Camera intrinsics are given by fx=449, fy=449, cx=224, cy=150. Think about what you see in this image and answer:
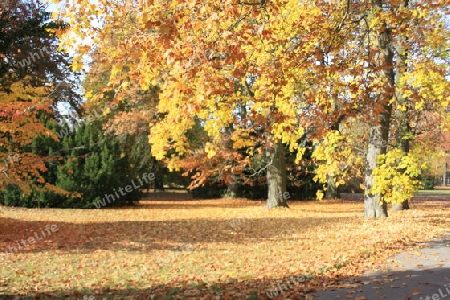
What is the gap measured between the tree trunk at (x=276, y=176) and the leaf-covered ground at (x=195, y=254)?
3.79 m

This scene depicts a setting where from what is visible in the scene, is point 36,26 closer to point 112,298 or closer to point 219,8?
point 219,8

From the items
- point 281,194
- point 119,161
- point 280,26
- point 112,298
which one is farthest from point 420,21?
point 119,161

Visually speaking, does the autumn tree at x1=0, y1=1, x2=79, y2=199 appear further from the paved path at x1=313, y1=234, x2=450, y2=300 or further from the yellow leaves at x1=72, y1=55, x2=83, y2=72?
the paved path at x1=313, y1=234, x2=450, y2=300

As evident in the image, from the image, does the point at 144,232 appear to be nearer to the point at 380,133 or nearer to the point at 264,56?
the point at 264,56

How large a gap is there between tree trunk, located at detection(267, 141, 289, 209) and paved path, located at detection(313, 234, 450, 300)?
12.0 meters

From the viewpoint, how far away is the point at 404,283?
631 cm

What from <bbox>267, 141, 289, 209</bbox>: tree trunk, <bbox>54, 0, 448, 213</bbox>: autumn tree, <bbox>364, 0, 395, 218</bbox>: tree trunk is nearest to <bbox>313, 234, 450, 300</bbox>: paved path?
<bbox>54, 0, 448, 213</bbox>: autumn tree

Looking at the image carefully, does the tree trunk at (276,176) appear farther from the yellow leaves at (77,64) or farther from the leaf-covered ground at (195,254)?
the yellow leaves at (77,64)

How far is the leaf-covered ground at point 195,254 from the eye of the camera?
6984mm

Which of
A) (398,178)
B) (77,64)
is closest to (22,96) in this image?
(77,64)

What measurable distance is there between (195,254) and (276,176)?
35.0 ft

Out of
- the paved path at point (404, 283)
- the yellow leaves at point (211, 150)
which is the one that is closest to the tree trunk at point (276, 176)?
the yellow leaves at point (211, 150)

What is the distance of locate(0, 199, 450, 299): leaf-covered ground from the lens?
22.9 feet

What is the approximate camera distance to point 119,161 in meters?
23.2
